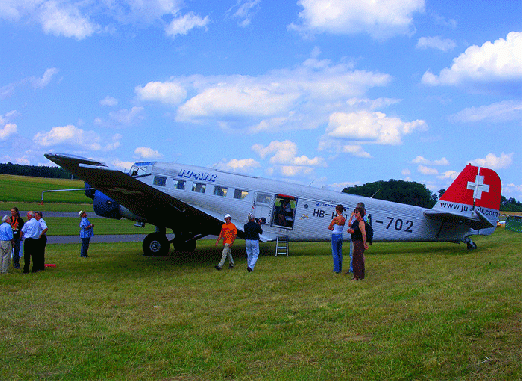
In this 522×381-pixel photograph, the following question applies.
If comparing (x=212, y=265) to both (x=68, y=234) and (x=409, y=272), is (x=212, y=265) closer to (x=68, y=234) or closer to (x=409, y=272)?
(x=409, y=272)

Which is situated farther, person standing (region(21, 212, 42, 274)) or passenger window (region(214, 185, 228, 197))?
passenger window (region(214, 185, 228, 197))

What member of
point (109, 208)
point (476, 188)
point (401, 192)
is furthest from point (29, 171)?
point (476, 188)

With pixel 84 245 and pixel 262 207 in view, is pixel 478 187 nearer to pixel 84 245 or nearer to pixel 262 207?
pixel 262 207

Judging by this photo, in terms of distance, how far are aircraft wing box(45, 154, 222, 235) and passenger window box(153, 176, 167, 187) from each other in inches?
50.2

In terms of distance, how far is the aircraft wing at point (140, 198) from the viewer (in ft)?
35.2

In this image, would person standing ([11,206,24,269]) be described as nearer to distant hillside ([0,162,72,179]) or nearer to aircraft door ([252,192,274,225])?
aircraft door ([252,192,274,225])

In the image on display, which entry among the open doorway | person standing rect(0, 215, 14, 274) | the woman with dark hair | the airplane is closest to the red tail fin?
the airplane

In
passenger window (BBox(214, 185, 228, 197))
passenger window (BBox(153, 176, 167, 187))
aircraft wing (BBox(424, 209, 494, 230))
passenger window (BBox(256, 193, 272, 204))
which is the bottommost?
aircraft wing (BBox(424, 209, 494, 230))

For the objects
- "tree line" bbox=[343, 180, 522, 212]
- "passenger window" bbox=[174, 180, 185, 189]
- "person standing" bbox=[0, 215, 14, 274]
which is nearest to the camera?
"person standing" bbox=[0, 215, 14, 274]

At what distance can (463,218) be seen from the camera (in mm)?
14859

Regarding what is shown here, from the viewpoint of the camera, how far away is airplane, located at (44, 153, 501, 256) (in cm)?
1488

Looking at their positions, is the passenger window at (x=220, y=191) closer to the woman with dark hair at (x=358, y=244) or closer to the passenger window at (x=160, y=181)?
the passenger window at (x=160, y=181)

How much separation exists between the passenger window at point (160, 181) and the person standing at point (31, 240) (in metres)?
4.35

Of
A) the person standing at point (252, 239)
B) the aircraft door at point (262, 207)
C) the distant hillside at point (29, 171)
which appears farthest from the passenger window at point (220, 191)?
the distant hillside at point (29, 171)
